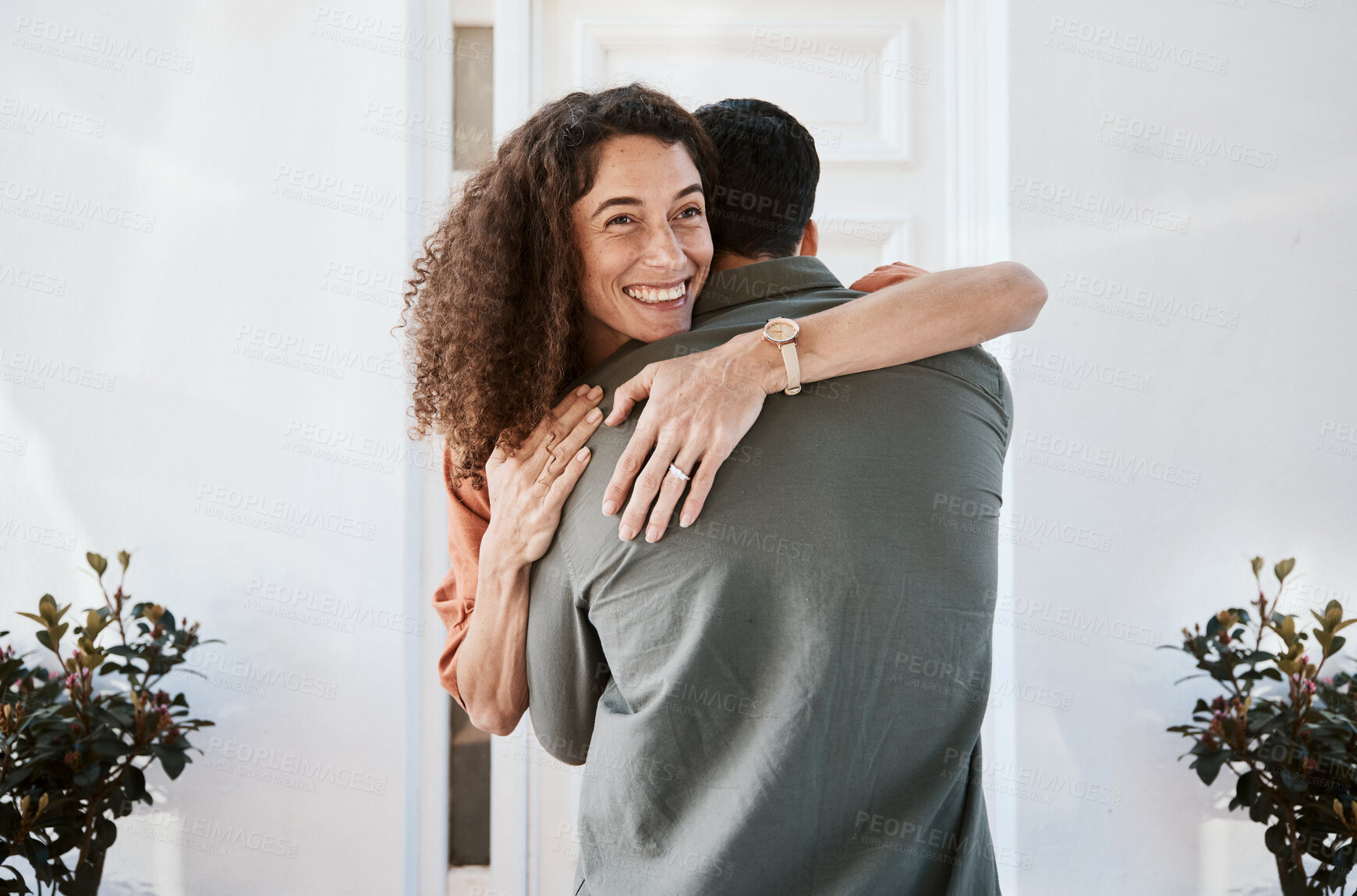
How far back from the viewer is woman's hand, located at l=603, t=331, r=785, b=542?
88 centimetres

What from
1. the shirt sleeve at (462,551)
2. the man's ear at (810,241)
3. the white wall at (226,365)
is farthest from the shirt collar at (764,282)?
the white wall at (226,365)

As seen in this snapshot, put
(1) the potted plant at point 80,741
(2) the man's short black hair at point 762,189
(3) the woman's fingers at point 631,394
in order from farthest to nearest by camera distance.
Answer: (1) the potted plant at point 80,741, (2) the man's short black hair at point 762,189, (3) the woman's fingers at point 631,394

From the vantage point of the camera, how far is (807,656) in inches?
33.1

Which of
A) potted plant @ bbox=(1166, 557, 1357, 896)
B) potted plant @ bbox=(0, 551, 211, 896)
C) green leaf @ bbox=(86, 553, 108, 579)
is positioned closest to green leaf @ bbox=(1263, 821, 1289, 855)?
potted plant @ bbox=(1166, 557, 1357, 896)

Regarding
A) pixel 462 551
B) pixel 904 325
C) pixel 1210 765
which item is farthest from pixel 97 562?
pixel 1210 765

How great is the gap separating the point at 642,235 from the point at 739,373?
0.65ft

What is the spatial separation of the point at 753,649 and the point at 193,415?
1746mm

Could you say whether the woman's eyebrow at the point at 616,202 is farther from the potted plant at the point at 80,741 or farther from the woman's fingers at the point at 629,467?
the potted plant at the point at 80,741

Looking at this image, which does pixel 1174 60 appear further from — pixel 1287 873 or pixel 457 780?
pixel 457 780

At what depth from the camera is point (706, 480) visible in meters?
0.88

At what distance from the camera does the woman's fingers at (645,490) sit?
886 mm

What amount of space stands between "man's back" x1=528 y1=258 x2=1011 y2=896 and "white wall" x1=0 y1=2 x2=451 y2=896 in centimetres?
140

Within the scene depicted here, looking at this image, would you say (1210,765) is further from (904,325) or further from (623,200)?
(623,200)

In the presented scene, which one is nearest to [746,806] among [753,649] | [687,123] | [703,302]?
[753,649]
